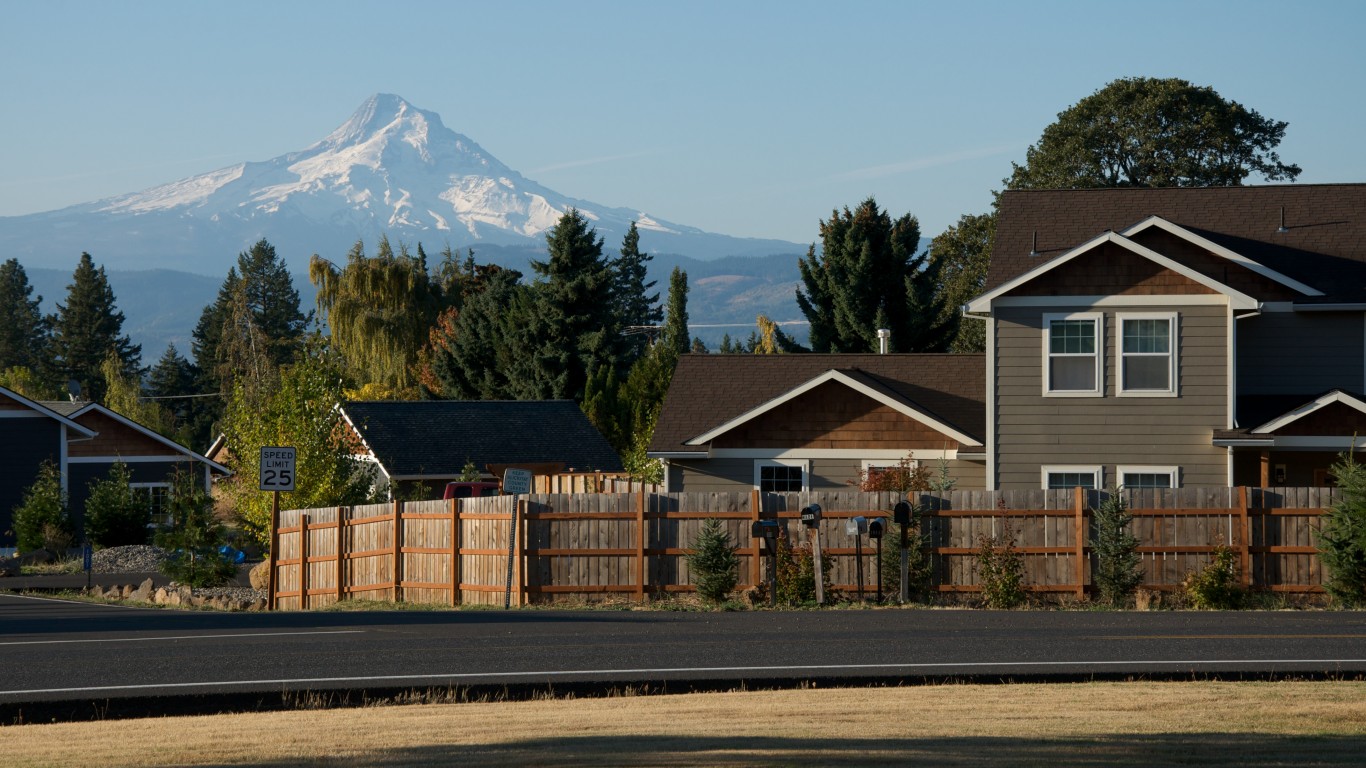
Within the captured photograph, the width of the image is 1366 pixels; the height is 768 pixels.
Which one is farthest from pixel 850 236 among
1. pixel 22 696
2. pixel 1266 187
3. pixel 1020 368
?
pixel 22 696

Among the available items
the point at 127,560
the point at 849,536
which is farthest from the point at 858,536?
the point at 127,560

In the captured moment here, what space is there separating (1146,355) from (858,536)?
26.4ft

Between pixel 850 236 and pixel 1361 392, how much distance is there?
30.4m

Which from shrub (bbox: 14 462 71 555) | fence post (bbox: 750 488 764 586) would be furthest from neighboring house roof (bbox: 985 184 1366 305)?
shrub (bbox: 14 462 71 555)

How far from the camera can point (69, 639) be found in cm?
1970

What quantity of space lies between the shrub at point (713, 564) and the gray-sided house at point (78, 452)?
26532 millimetres

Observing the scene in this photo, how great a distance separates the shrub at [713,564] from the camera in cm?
2434

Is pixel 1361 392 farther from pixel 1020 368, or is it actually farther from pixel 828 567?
pixel 828 567

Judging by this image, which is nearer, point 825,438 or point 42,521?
point 825,438

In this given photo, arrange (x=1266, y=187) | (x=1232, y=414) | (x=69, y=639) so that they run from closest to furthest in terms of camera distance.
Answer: (x=69, y=639) < (x=1232, y=414) < (x=1266, y=187)

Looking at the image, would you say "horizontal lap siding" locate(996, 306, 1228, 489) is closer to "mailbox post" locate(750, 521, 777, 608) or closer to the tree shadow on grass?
"mailbox post" locate(750, 521, 777, 608)

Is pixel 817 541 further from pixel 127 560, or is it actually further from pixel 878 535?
pixel 127 560

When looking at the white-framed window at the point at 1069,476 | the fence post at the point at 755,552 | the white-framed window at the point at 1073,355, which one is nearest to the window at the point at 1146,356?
the white-framed window at the point at 1073,355

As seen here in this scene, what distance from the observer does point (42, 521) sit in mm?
44438
